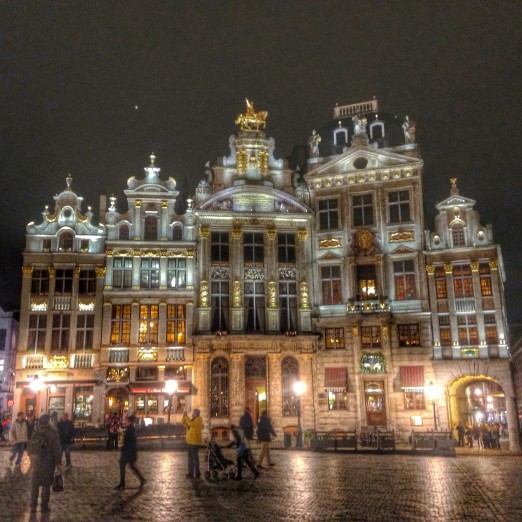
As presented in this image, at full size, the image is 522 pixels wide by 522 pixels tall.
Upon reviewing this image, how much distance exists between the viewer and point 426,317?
4325 centimetres

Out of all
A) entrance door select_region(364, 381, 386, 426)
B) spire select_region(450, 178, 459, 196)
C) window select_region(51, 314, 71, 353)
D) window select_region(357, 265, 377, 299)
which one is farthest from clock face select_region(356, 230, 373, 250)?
window select_region(51, 314, 71, 353)

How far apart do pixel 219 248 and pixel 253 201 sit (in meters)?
4.42

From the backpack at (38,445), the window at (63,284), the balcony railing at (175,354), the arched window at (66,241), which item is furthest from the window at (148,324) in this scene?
the backpack at (38,445)

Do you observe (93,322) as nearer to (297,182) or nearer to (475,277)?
(297,182)

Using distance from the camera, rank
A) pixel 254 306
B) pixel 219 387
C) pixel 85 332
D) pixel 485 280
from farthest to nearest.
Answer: pixel 254 306, pixel 85 332, pixel 485 280, pixel 219 387

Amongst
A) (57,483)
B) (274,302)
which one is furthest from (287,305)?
(57,483)

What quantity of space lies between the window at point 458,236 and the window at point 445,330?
5.40 meters

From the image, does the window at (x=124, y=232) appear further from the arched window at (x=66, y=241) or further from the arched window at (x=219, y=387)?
the arched window at (x=219, y=387)

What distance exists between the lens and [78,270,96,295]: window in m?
44.0

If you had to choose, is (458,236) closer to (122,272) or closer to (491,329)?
(491,329)

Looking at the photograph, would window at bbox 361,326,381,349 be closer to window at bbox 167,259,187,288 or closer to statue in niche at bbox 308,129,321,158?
window at bbox 167,259,187,288

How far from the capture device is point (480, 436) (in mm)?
36969

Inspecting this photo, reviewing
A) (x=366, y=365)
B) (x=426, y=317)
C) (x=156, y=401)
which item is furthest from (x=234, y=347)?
(x=426, y=317)

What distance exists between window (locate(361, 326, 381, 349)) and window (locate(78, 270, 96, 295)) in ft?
Result: 63.8
